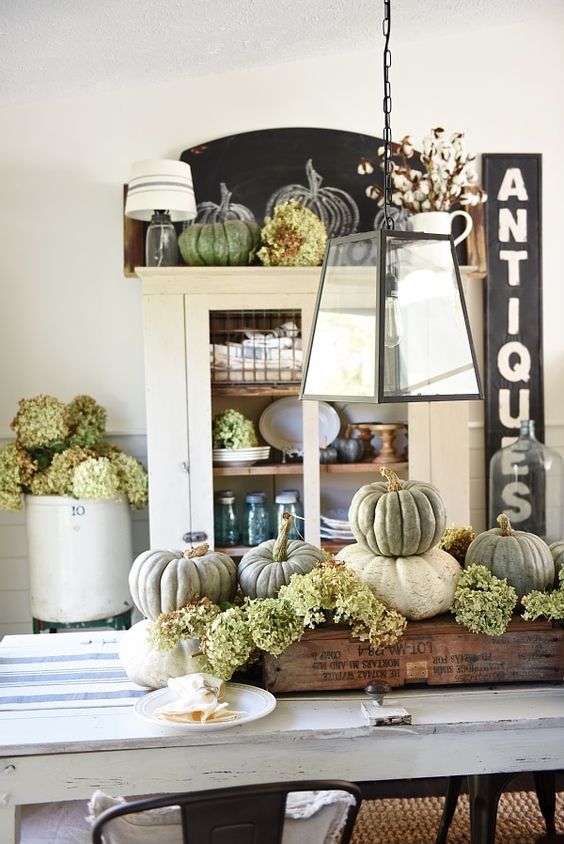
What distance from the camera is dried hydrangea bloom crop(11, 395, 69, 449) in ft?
11.9

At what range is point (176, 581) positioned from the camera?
1958 mm

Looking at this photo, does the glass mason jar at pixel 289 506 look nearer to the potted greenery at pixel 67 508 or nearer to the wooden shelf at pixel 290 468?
the wooden shelf at pixel 290 468

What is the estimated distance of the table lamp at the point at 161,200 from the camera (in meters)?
3.57

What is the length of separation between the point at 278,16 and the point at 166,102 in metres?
0.75

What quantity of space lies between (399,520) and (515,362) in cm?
234

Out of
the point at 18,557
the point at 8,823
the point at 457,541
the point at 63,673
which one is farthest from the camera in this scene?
the point at 18,557

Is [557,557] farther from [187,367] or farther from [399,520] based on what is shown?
[187,367]

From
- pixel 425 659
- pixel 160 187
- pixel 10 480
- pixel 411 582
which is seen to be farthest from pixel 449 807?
pixel 160 187

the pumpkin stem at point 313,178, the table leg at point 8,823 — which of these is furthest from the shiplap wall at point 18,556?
the table leg at point 8,823

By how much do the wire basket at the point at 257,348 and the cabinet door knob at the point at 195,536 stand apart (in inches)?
23.1

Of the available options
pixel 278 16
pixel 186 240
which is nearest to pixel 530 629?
pixel 186 240

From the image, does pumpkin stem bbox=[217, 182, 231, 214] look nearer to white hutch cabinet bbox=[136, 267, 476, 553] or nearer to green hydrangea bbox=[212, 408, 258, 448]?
white hutch cabinet bbox=[136, 267, 476, 553]

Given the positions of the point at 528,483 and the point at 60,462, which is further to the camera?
the point at 528,483

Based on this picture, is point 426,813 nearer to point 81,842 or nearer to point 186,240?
point 81,842
